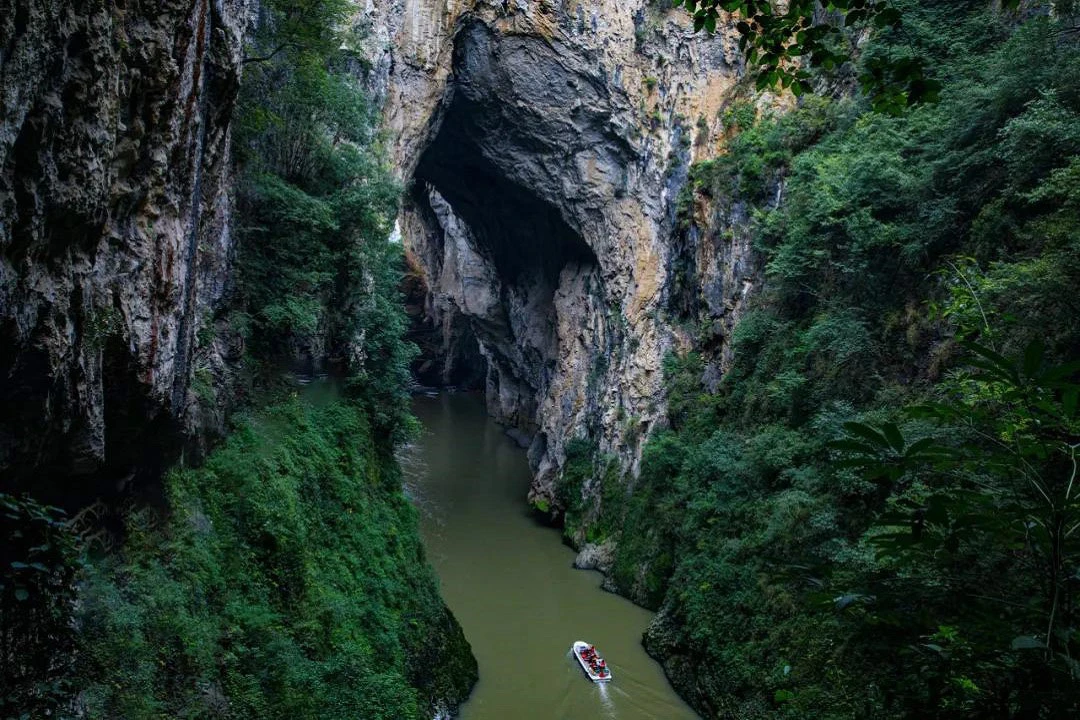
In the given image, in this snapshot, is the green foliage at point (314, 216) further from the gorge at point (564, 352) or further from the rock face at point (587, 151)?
the rock face at point (587, 151)

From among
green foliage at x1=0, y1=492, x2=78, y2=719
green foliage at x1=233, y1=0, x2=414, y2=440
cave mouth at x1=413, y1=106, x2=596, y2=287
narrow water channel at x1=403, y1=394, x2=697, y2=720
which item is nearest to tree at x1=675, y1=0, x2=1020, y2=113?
green foliage at x1=0, y1=492, x2=78, y2=719

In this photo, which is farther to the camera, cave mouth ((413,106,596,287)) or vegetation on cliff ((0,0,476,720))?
cave mouth ((413,106,596,287))

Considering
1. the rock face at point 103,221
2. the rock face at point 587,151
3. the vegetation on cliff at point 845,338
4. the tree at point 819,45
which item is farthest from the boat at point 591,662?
the tree at point 819,45

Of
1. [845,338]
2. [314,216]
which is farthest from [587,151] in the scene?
[314,216]

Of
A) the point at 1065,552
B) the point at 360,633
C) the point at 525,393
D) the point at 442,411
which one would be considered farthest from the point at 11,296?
the point at 442,411

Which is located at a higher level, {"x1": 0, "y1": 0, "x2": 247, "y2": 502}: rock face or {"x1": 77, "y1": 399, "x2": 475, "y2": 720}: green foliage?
{"x1": 0, "y1": 0, "x2": 247, "y2": 502}: rock face

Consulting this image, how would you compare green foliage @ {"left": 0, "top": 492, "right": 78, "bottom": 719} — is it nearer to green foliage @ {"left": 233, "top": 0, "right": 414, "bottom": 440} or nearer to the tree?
the tree
